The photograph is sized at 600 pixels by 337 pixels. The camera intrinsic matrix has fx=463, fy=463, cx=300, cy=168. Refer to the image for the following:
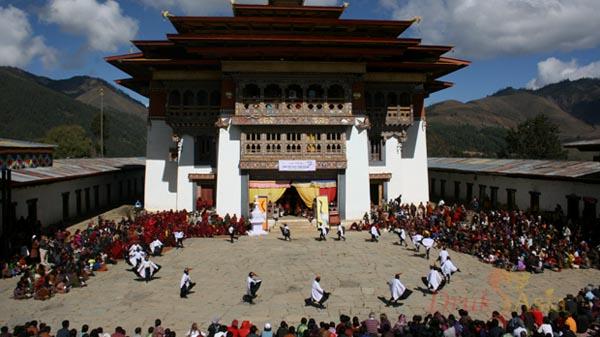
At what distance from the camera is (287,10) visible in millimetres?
34125

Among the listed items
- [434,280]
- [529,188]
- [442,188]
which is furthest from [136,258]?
[442,188]

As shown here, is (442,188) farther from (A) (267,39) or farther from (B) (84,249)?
(B) (84,249)

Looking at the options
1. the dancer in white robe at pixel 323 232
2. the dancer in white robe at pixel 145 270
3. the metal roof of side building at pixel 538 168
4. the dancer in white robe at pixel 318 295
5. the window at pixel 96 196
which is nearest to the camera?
the dancer in white robe at pixel 318 295

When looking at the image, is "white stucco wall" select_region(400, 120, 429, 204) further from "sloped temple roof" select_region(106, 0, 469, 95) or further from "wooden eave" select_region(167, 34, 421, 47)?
"wooden eave" select_region(167, 34, 421, 47)

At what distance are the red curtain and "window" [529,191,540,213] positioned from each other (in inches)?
481

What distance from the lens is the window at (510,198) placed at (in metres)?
31.0

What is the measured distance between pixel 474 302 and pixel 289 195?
18.1 metres

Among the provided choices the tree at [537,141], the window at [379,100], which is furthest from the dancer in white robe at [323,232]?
the tree at [537,141]

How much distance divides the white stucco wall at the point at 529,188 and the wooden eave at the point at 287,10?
16893 mm

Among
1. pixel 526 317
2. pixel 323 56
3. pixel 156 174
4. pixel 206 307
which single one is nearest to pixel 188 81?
pixel 156 174

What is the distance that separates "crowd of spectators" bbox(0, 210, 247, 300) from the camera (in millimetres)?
16125

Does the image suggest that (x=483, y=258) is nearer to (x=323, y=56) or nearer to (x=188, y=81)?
(x=323, y=56)

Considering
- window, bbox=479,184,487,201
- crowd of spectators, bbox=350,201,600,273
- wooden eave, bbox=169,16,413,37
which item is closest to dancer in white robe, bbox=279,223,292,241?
crowd of spectators, bbox=350,201,600,273

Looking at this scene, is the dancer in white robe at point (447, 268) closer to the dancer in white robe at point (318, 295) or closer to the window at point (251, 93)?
the dancer in white robe at point (318, 295)
